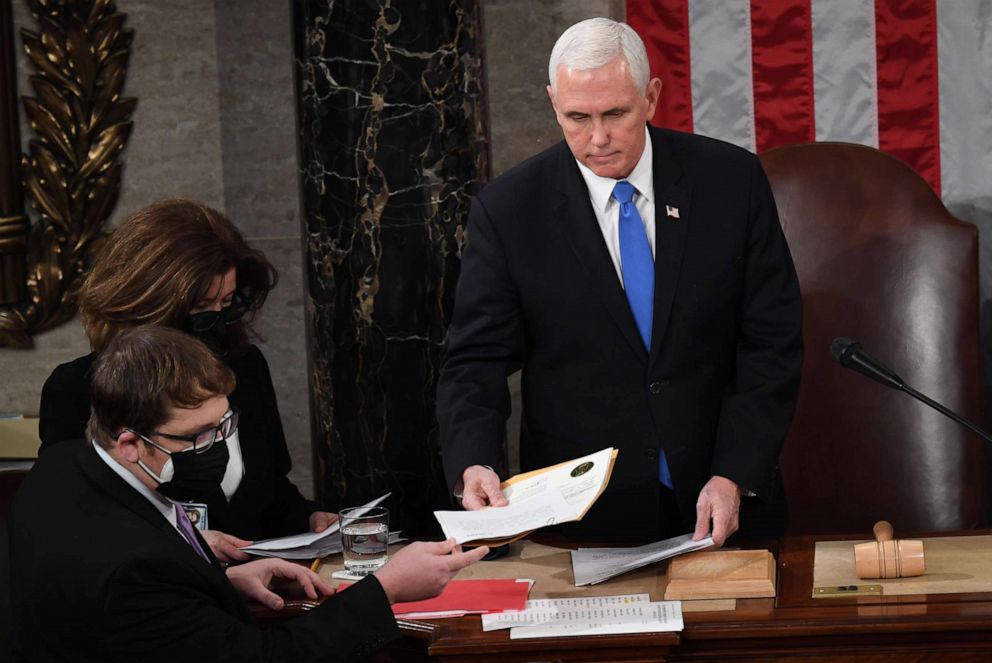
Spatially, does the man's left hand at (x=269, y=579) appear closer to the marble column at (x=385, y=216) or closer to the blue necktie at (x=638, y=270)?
the blue necktie at (x=638, y=270)

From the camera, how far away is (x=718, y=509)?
110 inches

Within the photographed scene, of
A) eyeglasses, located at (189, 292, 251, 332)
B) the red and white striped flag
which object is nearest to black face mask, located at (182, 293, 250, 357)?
eyeglasses, located at (189, 292, 251, 332)

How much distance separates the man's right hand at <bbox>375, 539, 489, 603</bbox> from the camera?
7.95ft

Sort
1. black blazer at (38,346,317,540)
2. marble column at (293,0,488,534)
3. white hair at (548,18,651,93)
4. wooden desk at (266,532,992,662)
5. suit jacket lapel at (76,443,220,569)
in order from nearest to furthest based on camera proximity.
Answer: suit jacket lapel at (76,443,220,569) → wooden desk at (266,532,992,662) → white hair at (548,18,651,93) → black blazer at (38,346,317,540) → marble column at (293,0,488,534)

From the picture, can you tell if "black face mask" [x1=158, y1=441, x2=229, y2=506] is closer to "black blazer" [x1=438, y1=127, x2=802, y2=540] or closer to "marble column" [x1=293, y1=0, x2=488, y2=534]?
"black blazer" [x1=438, y1=127, x2=802, y2=540]

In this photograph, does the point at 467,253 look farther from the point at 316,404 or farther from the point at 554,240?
the point at 316,404

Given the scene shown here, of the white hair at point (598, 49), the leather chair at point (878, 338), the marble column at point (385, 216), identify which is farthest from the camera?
the marble column at point (385, 216)

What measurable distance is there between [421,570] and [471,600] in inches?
10.5

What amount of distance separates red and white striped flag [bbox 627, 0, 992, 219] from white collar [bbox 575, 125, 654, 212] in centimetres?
133

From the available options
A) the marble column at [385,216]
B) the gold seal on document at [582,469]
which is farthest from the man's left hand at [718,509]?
the marble column at [385,216]

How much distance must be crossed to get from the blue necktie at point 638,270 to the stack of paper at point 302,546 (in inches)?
27.2

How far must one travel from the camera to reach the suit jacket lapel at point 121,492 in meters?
2.24

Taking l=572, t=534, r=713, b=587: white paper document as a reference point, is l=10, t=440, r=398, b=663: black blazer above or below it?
above

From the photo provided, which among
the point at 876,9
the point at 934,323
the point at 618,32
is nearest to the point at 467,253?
the point at 618,32
